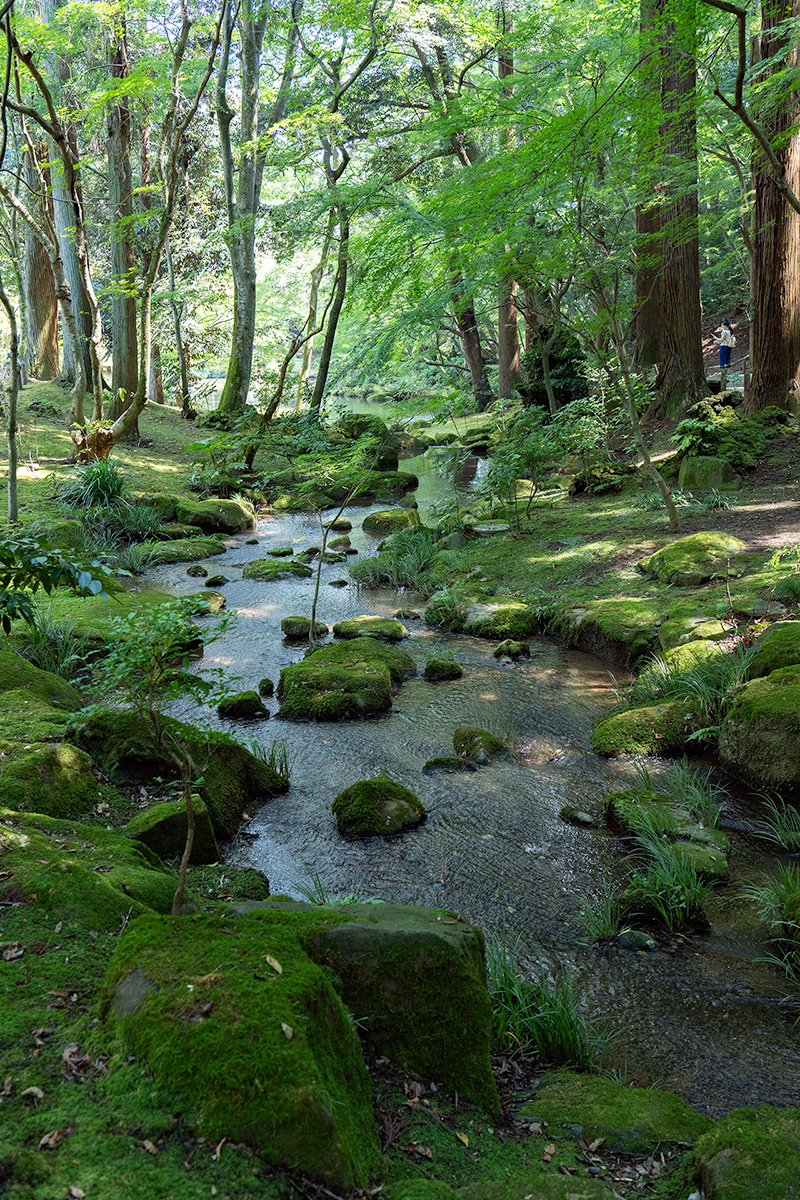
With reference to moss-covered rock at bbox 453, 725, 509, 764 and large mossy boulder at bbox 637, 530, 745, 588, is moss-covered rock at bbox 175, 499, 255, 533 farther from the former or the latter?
moss-covered rock at bbox 453, 725, 509, 764

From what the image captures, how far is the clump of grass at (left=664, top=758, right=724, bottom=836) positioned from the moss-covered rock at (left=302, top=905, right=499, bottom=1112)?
2.56 metres

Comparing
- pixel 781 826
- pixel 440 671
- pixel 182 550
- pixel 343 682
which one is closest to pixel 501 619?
pixel 440 671

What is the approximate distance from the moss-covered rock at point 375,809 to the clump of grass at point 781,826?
6.80 ft

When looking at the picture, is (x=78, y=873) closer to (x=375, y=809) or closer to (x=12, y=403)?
(x=375, y=809)

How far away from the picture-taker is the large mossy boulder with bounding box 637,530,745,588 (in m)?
7.69

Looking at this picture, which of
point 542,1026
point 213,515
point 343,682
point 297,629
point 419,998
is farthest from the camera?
point 213,515

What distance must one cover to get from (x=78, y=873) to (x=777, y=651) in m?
4.75

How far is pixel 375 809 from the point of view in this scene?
4.70 m

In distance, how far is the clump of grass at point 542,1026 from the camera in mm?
2828

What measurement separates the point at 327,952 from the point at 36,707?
325 cm

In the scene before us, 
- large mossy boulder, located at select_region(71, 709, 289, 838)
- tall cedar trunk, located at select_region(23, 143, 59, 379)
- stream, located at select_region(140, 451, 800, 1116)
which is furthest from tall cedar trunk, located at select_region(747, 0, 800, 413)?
tall cedar trunk, located at select_region(23, 143, 59, 379)

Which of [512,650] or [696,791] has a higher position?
[512,650]

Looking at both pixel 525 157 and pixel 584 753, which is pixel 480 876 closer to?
pixel 584 753

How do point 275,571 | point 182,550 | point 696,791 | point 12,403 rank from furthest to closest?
point 182,550 < point 275,571 < point 12,403 < point 696,791
